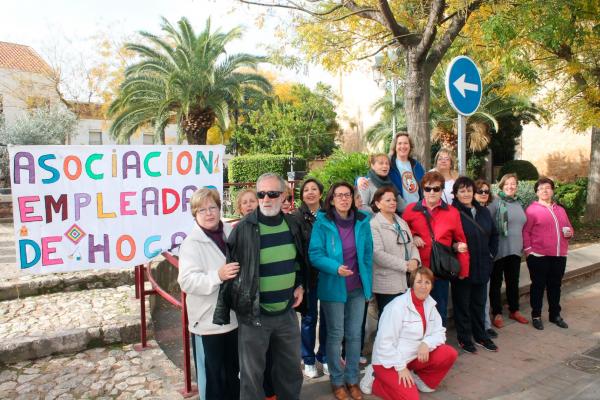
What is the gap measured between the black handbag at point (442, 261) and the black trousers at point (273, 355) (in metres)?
1.63

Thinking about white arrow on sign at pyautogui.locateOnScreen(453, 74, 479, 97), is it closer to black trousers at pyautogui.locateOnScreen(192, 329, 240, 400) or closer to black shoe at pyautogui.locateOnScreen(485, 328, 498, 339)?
black shoe at pyautogui.locateOnScreen(485, 328, 498, 339)

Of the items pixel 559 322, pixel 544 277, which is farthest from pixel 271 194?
pixel 559 322

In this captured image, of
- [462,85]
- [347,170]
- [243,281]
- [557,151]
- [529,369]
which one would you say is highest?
[557,151]

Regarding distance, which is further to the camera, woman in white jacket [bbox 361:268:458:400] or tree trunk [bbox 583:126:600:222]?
tree trunk [bbox 583:126:600:222]

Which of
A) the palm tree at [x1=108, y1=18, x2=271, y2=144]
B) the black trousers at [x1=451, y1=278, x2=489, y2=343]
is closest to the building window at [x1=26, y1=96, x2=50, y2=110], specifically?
the palm tree at [x1=108, y1=18, x2=271, y2=144]

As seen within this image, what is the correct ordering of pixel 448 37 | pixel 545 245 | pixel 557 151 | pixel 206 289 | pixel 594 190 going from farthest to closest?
pixel 557 151
pixel 594 190
pixel 448 37
pixel 545 245
pixel 206 289

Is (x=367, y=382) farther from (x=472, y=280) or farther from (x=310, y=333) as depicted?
(x=472, y=280)

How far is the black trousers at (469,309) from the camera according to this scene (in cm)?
450

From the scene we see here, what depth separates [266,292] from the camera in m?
2.99

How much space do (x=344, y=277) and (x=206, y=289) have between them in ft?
3.67

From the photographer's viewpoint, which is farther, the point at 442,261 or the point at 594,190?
the point at 594,190

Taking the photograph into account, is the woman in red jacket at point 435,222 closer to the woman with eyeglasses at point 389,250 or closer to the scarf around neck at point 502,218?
the woman with eyeglasses at point 389,250

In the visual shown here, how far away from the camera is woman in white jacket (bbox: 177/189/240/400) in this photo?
115 inches

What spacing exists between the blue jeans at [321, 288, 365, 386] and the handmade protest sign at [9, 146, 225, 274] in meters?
1.73
